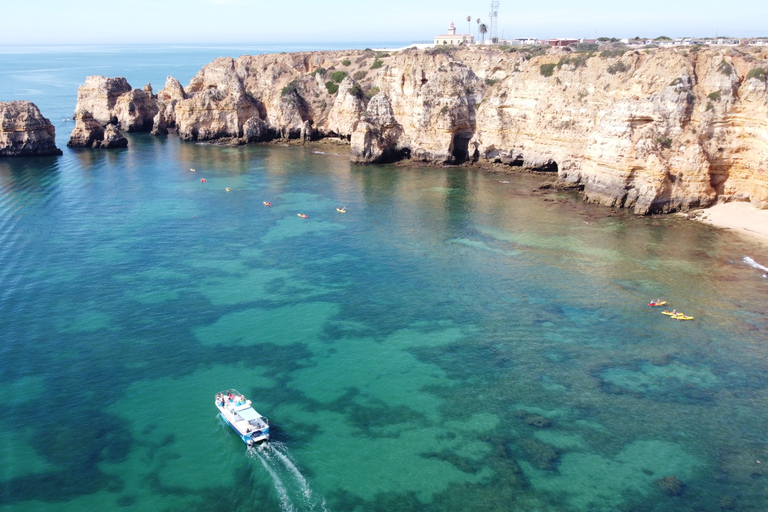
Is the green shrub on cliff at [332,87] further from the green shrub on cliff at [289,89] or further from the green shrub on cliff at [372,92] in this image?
the green shrub on cliff at [372,92]

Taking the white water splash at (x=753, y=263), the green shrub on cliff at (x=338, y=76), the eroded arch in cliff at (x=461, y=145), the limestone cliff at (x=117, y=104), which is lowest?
the white water splash at (x=753, y=263)

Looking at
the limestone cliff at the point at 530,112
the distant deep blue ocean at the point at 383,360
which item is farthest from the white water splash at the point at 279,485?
the limestone cliff at the point at 530,112

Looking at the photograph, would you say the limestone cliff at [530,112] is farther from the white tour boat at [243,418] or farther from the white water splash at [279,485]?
the white water splash at [279,485]

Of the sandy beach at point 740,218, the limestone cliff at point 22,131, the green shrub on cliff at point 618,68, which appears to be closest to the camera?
the sandy beach at point 740,218

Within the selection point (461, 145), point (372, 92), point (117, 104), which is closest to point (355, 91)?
point (372, 92)

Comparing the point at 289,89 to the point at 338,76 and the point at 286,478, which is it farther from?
the point at 286,478


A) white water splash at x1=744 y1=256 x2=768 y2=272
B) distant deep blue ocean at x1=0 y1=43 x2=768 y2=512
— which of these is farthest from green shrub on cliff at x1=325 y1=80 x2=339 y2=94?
white water splash at x1=744 y1=256 x2=768 y2=272

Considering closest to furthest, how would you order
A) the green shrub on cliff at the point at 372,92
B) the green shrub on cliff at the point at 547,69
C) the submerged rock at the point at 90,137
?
the green shrub on cliff at the point at 547,69 → the submerged rock at the point at 90,137 → the green shrub on cliff at the point at 372,92

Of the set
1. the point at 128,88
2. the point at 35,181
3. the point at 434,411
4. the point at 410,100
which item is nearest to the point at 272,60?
the point at 128,88

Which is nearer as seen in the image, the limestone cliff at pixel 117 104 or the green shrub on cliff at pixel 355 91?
the green shrub on cliff at pixel 355 91

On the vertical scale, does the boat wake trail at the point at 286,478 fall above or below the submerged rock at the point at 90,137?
below
